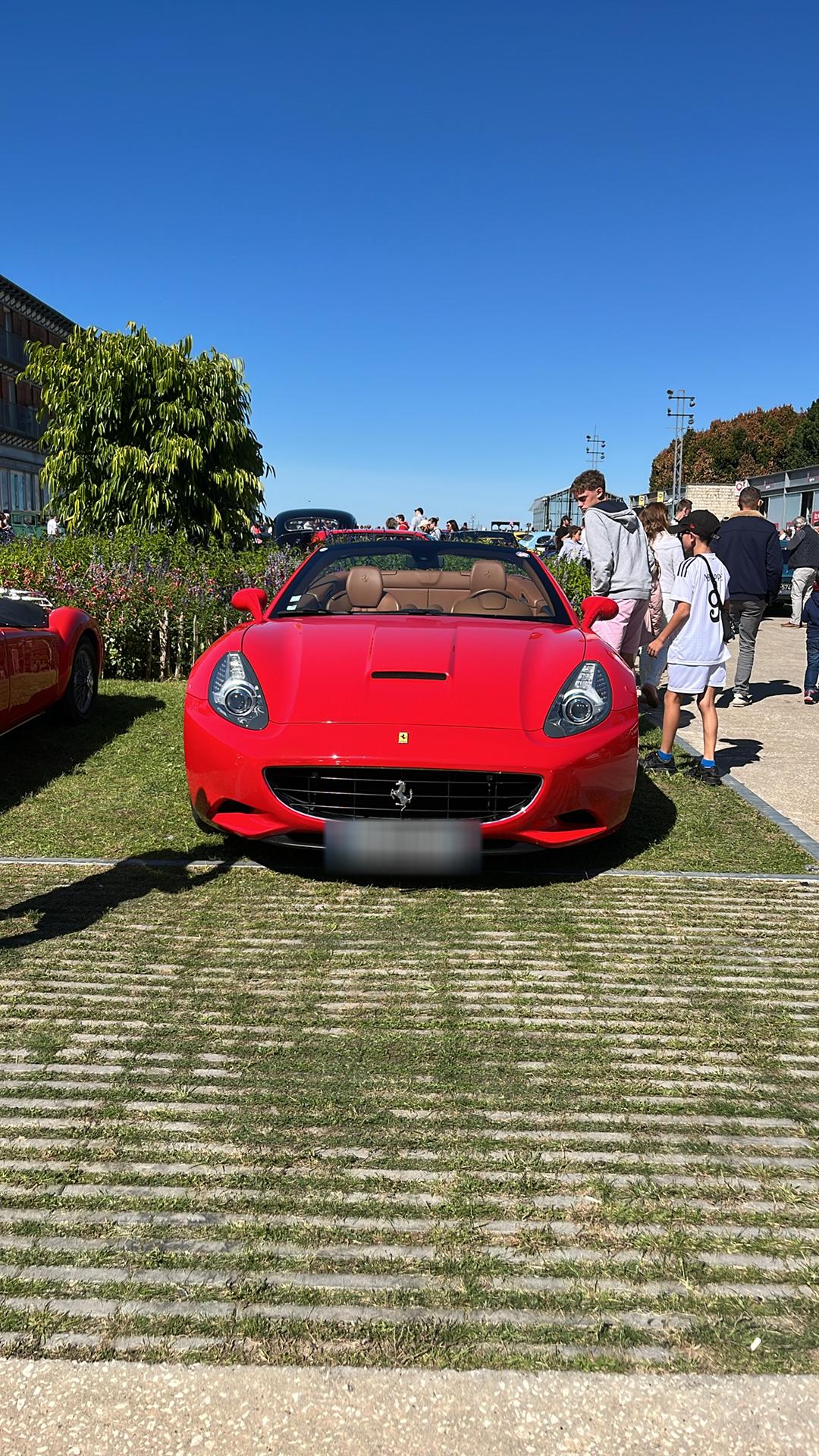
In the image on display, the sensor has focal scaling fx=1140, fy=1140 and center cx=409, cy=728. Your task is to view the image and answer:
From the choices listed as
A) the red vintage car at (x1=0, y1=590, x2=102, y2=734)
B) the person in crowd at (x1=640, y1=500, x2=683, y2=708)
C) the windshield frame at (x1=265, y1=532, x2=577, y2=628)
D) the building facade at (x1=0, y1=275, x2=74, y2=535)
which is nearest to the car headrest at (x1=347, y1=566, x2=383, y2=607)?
the windshield frame at (x1=265, y1=532, x2=577, y2=628)

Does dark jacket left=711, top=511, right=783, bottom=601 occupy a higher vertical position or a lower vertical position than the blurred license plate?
higher

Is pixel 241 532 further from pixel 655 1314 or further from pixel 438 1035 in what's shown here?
pixel 655 1314

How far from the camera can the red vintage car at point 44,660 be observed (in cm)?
655

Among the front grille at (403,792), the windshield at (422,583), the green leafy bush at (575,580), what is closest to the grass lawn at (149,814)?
the front grille at (403,792)

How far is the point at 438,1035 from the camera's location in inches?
132

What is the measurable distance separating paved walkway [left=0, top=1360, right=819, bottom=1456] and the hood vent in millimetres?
3158

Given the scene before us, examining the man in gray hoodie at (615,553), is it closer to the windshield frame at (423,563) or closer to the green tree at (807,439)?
the windshield frame at (423,563)

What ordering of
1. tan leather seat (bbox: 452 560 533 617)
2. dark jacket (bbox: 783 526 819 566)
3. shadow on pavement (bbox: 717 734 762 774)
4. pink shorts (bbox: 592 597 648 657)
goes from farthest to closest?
1. dark jacket (bbox: 783 526 819 566)
2. pink shorts (bbox: 592 597 648 657)
3. shadow on pavement (bbox: 717 734 762 774)
4. tan leather seat (bbox: 452 560 533 617)

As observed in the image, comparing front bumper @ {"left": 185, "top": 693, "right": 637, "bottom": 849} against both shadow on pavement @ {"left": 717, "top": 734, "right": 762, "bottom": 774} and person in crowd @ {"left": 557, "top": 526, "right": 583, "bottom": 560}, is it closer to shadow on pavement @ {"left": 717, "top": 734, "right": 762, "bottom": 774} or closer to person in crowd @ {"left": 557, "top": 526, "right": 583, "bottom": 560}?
shadow on pavement @ {"left": 717, "top": 734, "right": 762, "bottom": 774}

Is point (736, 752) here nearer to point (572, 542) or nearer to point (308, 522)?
point (572, 542)

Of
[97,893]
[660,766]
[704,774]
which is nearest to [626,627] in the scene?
[660,766]

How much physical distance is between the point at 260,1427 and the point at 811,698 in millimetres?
9911

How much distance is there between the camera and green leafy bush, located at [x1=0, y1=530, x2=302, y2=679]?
1012 cm

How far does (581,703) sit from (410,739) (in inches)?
32.3
